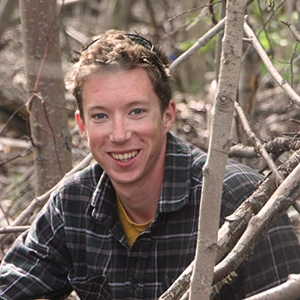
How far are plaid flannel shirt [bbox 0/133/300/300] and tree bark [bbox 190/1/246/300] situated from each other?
0.81 metres

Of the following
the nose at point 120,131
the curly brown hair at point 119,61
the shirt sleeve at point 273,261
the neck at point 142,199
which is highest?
the curly brown hair at point 119,61

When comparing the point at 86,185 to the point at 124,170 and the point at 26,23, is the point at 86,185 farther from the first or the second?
the point at 26,23

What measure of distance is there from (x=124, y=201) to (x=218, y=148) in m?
1.35

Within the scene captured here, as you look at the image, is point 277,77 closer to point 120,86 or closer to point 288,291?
point 120,86

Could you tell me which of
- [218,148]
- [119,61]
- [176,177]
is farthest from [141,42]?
[218,148]

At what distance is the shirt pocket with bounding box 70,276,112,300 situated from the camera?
7.36ft

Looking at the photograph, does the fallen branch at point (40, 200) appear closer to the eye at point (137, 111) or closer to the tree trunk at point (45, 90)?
the tree trunk at point (45, 90)

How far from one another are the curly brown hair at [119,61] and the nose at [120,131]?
0.23 metres

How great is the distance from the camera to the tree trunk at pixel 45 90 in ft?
9.50

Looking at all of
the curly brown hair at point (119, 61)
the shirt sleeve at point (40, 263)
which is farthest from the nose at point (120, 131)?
the shirt sleeve at point (40, 263)

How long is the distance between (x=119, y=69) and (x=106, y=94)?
0.13m

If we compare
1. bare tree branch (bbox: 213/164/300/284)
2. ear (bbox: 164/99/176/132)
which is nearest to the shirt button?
ear (bbox: 164/99/176/132)

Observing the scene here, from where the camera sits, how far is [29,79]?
300 centimetres

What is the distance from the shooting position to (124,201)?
2285mm
